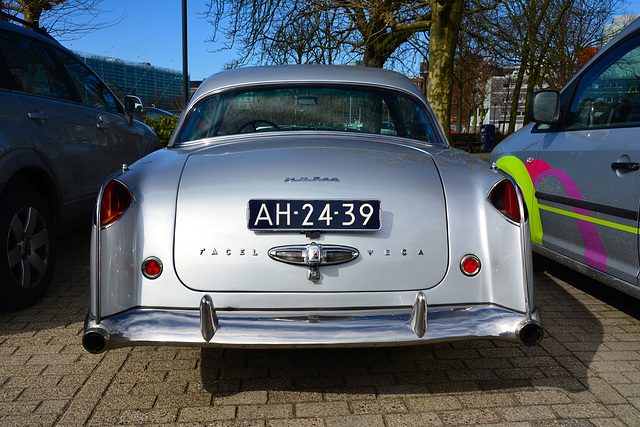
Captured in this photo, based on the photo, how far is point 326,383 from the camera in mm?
3049

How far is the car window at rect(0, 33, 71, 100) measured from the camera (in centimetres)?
448

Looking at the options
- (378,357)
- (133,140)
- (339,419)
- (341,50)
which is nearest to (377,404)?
(339,419)

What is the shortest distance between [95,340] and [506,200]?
1915mm

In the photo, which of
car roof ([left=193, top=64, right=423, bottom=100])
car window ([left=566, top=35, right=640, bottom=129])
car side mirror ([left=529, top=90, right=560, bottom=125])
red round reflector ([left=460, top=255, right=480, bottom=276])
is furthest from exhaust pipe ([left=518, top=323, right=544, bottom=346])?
car side mirror ([left=529, top=90, right=560, bottom=125])

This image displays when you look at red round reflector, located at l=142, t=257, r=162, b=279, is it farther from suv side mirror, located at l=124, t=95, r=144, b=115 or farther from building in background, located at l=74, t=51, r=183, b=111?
building in background, located at l=74, t=51, r=183, b=111

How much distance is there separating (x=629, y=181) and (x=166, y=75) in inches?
1594

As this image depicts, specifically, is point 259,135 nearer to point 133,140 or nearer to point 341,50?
point 133,140

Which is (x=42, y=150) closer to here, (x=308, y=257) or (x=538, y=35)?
(x=308, y=257)

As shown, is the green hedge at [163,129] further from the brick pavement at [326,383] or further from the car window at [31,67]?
the brick pavement at [326,383]

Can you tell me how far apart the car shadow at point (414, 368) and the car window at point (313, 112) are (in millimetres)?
1314

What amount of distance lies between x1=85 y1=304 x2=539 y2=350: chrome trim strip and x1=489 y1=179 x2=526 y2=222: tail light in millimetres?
426

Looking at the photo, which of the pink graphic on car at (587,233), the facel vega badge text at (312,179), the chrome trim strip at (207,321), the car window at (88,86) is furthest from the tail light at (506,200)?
the car window at (88,86)

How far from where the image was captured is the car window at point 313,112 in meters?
3.71

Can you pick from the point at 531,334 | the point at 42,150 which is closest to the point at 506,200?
the point at 531,334
